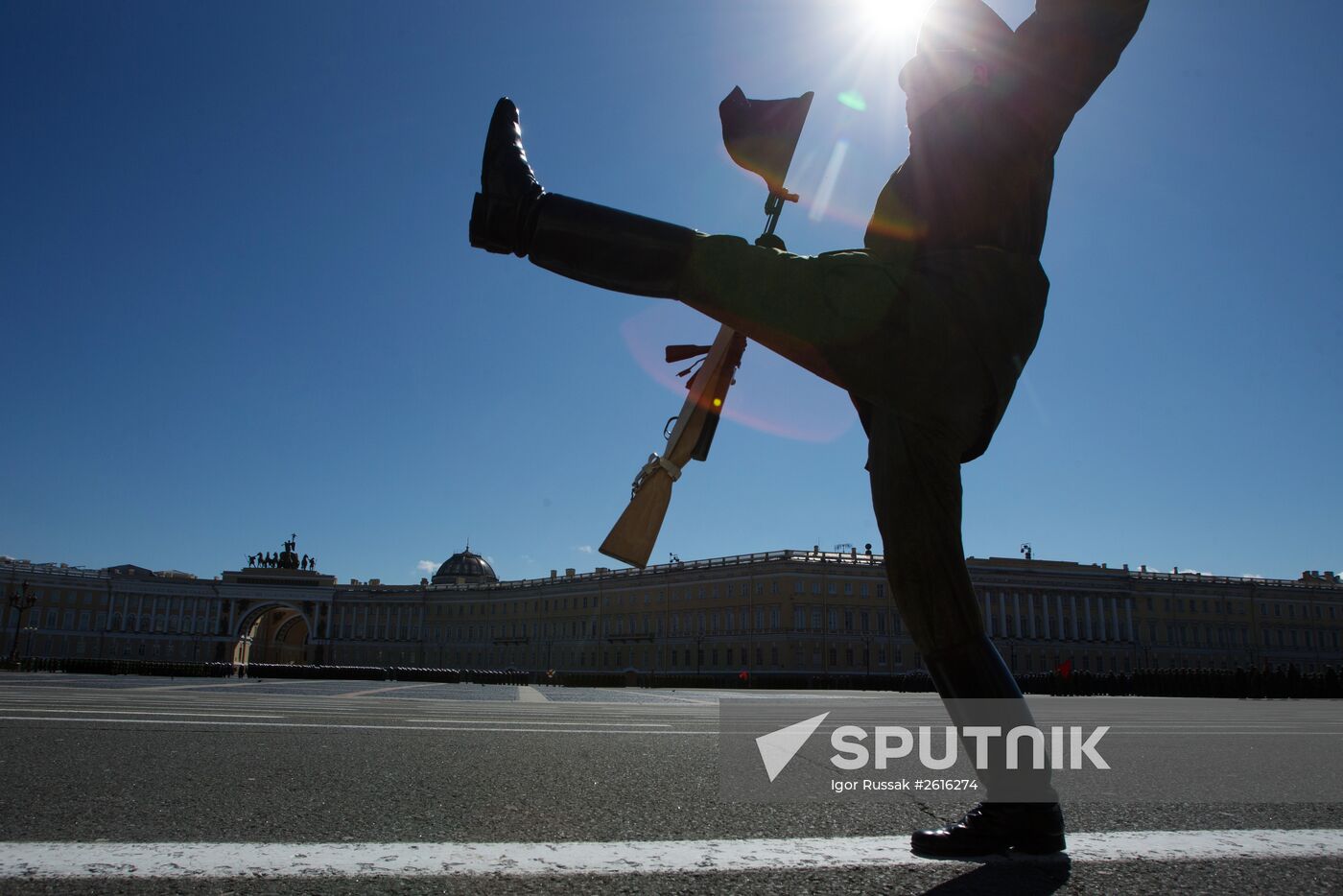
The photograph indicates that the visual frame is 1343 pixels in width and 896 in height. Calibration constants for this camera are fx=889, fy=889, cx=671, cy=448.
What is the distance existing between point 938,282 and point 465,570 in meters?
131

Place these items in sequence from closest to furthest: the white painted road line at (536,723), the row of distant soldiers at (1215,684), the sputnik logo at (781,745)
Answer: the sputnik logo at (781,745) → the white painted road line at (536,723) → the row of distant soldiers at (1215,684)

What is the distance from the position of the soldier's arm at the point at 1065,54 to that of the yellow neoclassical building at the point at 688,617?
3009 inches

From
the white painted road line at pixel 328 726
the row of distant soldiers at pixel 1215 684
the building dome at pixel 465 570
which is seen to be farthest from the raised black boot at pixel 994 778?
the building dome at pixel 465 570

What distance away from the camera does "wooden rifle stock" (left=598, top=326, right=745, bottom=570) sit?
1779 millimetres

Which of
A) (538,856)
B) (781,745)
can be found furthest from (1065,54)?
(781,745)

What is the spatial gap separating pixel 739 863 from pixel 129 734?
289 cm

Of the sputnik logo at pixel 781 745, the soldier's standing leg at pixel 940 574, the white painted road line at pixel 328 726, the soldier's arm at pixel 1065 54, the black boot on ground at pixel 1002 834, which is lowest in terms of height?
the white painted road line at pixel 328 726

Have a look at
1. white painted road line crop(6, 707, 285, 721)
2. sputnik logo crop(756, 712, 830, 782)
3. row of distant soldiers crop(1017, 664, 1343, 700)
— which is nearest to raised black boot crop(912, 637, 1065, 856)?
sputnik logo crop(756, 712, 830, 782)

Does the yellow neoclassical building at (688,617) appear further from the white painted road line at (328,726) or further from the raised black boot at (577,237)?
the raised black boot at (577,237)

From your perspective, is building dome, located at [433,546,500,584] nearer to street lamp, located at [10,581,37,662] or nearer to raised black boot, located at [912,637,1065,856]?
street lamp, located at [10,581,37,662]

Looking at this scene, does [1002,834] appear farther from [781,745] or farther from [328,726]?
[328,726]

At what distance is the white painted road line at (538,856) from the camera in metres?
1.23

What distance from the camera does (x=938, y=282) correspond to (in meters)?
1.60

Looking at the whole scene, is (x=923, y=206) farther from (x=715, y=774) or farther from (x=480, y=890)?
(x=715, y=774)
